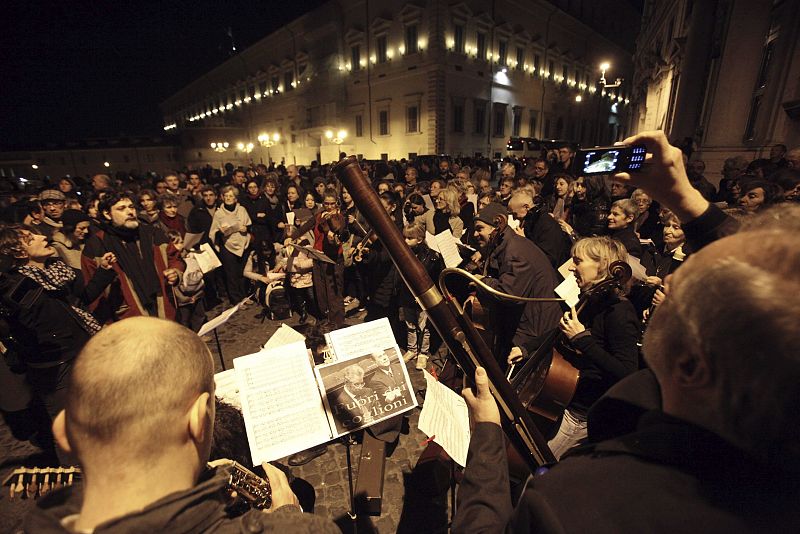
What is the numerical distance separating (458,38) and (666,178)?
28680 mm

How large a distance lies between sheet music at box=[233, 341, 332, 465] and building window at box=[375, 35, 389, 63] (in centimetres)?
3022

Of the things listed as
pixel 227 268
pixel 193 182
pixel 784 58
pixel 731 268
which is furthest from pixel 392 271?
pixel 784 58

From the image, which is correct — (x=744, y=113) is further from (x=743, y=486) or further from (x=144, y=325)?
(x=144, y=325)

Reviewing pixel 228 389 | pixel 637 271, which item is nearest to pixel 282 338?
pixel 228 389

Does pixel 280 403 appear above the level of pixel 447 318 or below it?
below

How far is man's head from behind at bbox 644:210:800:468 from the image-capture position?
662 millimetres

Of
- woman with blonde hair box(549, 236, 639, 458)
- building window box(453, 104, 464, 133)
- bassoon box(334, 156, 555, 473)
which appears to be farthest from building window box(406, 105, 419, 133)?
bassoon box(334, 156, 555, 473)

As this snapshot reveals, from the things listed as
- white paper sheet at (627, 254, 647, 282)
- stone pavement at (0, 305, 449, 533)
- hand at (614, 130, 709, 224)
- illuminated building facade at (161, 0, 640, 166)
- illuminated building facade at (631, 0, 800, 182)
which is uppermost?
illuminated building facade at (161, 0, 640, 166)

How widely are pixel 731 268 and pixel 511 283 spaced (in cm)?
311

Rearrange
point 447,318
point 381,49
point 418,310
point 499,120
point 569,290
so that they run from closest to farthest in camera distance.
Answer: point 447,318 → point 569,290 → point 418,310 → point 381,49 → point 499,120

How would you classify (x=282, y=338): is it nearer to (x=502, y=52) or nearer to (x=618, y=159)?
(x=618, y=159)

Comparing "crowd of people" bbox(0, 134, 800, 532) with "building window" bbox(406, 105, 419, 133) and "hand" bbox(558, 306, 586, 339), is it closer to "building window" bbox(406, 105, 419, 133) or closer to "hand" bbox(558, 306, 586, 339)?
"hand" bbox(558, 306, 586, 339)

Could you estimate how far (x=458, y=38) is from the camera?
2525 cm

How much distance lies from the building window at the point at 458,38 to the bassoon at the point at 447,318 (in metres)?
28.5
